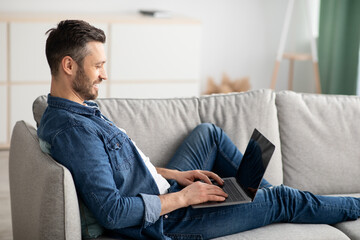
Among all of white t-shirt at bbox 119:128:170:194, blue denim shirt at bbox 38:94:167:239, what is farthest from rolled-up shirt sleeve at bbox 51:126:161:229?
white t-shirt at bbox 119:128:170:194

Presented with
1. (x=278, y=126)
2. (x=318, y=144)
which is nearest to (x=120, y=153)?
(x=278, y=126)

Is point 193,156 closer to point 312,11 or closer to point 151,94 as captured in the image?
point 151,94

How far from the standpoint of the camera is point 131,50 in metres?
4.59

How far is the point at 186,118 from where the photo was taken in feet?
8.75

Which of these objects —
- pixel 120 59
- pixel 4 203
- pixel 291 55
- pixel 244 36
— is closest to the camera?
pixel 4 203

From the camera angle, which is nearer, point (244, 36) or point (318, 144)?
point (318, 144)

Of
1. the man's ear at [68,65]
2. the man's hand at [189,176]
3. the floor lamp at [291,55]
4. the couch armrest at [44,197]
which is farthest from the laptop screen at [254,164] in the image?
the floor lamp at [291,55]

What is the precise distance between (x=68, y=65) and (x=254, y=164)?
79 centimetres

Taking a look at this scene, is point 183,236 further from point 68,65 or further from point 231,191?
point 68,65

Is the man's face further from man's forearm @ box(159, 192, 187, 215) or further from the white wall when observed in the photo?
the white wall

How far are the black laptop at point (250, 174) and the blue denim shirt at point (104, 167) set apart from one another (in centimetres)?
20

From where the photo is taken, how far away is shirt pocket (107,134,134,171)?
204 cm

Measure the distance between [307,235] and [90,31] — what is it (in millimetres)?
1110

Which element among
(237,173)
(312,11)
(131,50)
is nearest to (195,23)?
(131,50)
